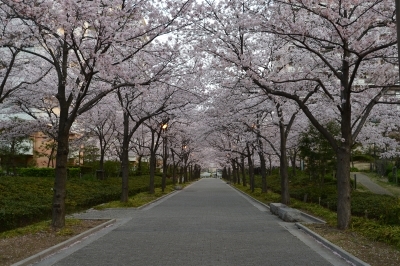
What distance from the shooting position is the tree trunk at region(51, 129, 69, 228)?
10859 millimetres

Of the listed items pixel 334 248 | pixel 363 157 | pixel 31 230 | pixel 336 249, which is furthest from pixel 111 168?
pixel 336 249

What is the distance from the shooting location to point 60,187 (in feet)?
36.2

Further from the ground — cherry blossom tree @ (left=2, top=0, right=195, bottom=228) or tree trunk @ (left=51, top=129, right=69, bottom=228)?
cherry blossom tree @ (left=2, top=0, right=195, bottom=228)

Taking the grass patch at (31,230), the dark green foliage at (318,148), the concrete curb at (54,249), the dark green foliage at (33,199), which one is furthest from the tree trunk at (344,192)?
the dark green foliage at (318,148)

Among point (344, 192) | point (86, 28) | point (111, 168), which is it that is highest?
point (86, 28)

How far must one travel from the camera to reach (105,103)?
2450 cm

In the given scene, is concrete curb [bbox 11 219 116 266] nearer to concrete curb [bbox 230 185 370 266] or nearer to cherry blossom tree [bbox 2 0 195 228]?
cherry blossom tree [bbox 2 0 195 228]

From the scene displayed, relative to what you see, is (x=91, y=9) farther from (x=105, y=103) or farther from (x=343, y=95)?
(x=105, y=103)

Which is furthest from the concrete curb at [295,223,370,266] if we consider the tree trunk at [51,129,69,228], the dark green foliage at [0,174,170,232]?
the dark green foliage at [0,174,170,232]

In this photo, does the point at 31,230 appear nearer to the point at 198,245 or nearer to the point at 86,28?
the point at 198,245

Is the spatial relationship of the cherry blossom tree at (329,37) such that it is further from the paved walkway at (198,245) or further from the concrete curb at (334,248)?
the paved walkway at (198,245)

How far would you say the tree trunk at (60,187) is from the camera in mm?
Result: 10859

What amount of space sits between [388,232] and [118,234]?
22.1 feet

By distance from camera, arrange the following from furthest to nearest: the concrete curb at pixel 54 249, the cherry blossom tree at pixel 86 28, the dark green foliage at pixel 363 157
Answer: the dark green foliage at pixel 363 157, the cherry blossom tree at pixel 86 28, the concrete curb at pixel 54 249
